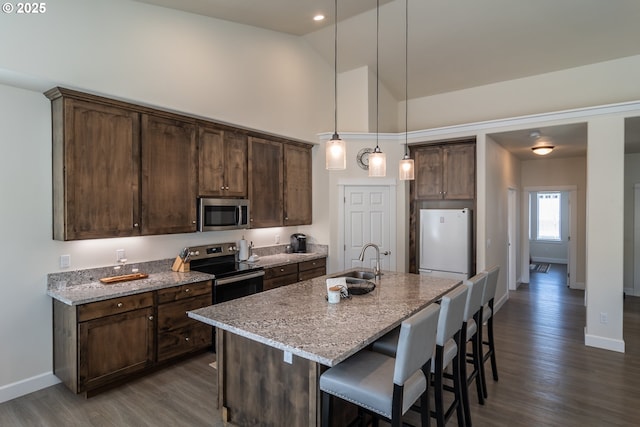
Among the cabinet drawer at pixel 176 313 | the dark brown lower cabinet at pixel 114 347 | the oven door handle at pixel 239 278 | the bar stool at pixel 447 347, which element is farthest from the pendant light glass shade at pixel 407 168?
the dark brown lower cabinet at pixel 114 347

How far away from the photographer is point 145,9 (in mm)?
3533

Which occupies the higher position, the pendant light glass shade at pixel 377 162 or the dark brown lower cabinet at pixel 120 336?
the pendant light glass shade at pixel 377 162

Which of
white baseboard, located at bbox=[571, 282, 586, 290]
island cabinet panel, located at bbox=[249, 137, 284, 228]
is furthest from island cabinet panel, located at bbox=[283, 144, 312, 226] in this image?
white baseboard, located at bbox=[571, 282, 586, 290]

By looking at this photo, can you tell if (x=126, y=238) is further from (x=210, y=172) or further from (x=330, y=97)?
(x=330, y=97)

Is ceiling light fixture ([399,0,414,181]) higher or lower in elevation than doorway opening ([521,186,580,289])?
higher

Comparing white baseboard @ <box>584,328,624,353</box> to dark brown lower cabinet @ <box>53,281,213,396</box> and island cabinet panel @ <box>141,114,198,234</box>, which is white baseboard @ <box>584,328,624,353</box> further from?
island cabinet panel @ <box>141,114,198,234</box>

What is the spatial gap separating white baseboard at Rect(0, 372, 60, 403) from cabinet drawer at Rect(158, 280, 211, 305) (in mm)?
1171

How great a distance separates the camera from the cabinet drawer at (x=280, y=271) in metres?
4.49

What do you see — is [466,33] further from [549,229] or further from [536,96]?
[549,229]

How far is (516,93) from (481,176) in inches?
62.5

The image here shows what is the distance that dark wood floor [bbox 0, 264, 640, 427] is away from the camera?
270cm

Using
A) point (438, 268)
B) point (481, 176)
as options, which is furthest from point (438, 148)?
point (438, 268)

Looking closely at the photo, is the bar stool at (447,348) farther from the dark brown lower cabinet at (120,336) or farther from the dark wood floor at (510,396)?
the dark brown lower cabinet at (120,336)

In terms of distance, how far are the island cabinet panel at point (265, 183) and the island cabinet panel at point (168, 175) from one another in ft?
3.00
